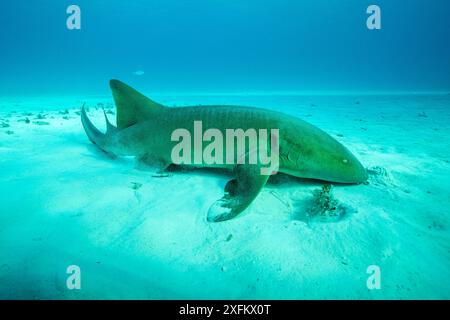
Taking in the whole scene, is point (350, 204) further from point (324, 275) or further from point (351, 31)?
point (351, 31)

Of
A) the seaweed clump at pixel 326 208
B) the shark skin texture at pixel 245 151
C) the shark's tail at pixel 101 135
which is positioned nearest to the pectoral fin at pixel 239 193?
the shark skin texture at pixel 245 151

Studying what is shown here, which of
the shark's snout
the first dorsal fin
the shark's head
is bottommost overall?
the shark's head

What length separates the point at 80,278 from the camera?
194 cm

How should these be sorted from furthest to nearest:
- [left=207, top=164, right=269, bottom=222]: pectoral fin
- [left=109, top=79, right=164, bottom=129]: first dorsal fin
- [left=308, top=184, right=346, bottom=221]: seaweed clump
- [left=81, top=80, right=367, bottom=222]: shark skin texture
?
[left=109, top=79, right=164, bottom=129]: first dorsal fin → [left=81, top=80, right=367, bottom=222]: shark skin texture → [left=308, top=184, right=346, bottom=221]: seaweed clump → [left=207, top=164, right=269, bottom=222]: pectoral fin

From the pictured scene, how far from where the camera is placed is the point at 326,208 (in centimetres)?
293

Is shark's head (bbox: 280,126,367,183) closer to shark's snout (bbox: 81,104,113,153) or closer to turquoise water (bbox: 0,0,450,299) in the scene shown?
turquoise water (bbox: 0,0,450,299)

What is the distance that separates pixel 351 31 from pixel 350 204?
180 metres

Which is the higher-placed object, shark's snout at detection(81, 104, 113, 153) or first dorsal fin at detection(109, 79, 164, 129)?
first dorsal fin at detection(109, 79, 164, 129)

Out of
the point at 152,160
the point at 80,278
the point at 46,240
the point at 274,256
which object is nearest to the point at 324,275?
the point at 274,256

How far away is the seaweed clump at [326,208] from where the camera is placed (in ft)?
9.39

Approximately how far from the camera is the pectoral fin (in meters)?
2.73

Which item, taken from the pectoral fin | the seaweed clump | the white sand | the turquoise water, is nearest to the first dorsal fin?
the turquoise water

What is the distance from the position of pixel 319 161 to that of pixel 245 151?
3.57 feet

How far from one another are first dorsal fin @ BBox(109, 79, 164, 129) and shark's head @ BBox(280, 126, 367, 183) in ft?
8.65
